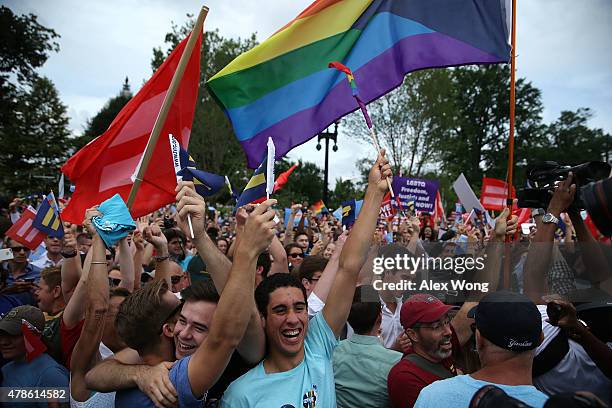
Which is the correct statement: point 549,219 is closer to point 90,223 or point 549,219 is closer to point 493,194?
point 90,223

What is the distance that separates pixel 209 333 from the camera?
2.15 m

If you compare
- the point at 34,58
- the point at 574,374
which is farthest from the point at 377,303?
the point at 34,58

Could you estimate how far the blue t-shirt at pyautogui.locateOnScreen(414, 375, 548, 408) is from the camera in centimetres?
219

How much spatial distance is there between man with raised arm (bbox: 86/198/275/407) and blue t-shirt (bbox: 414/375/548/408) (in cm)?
92

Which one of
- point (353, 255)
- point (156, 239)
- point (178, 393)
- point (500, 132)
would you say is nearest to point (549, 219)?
point (353, 255)

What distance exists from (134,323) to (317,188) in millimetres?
75238

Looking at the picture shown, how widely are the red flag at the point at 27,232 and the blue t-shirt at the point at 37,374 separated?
10.6 feet

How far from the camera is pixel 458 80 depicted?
191 feet

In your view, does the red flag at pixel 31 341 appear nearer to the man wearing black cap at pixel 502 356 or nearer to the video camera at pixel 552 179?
the man wearing black cap at pixel 502 356

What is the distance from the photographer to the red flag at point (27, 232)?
639cm

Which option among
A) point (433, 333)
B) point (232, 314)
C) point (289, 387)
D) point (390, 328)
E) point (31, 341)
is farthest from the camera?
point (390, 328)

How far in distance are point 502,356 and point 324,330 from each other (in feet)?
3.12

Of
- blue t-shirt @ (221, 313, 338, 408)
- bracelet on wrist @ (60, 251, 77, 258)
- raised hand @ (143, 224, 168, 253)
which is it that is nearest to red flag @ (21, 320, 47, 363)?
bracelet on wrist @ (60, 251, 77, 258)

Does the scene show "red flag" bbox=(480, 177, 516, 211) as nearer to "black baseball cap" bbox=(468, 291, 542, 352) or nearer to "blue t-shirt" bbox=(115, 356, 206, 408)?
"black baseball cap" bbox=(468, 291, 542, 352)
